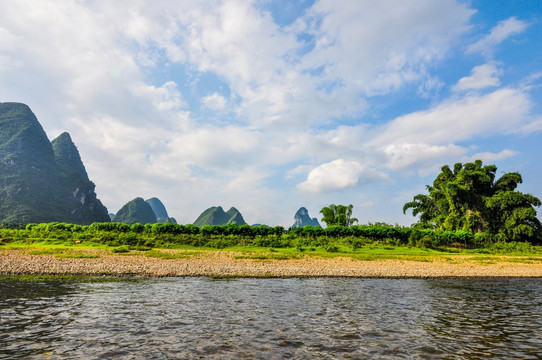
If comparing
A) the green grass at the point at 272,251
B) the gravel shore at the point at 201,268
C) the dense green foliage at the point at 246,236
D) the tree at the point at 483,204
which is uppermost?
the tree at the point at 483,204

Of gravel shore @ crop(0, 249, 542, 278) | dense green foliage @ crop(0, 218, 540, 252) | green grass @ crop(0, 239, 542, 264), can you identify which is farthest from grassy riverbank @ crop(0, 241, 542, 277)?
dense green foliage @ crop(0, 218, 540, 252)

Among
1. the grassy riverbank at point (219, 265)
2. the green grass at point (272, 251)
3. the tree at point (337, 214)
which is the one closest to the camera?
the grassy riverbank at point (219, 265)

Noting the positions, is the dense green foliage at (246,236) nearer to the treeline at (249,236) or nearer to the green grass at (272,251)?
the treeline at (249,236)

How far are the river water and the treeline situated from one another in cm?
3472

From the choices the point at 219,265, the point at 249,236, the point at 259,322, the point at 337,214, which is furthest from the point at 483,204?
the point at 259,322

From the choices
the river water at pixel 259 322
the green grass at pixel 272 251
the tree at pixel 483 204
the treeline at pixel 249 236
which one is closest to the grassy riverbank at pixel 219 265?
the green grass at pixel 272 251

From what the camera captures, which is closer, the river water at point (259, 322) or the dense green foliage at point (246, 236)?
the river water at point (259, 322)

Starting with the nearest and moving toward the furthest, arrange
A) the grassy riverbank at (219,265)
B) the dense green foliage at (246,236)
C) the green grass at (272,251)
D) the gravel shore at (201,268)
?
the gravel shore at (201,268)
the grassy riverbank at (219,265)
the green grass at (272,251)
the dense green foliage at (246,236)

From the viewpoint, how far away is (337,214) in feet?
341

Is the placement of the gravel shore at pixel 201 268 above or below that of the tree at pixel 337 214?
below

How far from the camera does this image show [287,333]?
13414mm

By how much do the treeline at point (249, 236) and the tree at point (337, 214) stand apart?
2595 centimetres

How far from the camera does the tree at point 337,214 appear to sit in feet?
327

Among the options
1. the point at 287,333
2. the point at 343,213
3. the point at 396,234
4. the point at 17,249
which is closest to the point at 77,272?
the point at 17,249
